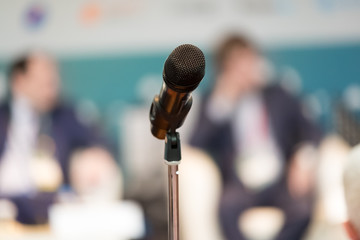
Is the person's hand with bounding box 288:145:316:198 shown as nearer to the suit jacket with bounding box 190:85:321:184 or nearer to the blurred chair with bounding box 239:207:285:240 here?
the suit jacket with bounding box 190:85:321:184

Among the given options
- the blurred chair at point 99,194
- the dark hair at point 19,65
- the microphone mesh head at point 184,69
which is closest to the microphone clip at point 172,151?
the microphone mesh head at point 184,69

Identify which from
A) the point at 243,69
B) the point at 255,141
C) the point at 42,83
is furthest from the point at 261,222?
the point at 42,83

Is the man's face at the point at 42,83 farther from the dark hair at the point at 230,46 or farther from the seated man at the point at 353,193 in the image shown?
the seated man at the point at 353,193

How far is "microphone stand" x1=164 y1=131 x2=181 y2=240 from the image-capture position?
45.0 inches

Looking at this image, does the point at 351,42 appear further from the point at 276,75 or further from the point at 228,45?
the point at 228,45

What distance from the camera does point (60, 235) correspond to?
2.07 meters

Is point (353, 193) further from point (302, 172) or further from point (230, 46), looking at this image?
point (230, 46)

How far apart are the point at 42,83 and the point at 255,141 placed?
1601 millimetres

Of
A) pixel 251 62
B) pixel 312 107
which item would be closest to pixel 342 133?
pixel 312 107

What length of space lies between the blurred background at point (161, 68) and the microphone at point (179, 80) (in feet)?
6.71

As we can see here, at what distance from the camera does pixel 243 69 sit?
3.35 m

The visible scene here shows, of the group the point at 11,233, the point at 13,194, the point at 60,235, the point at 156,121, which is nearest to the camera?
the point at 156,121

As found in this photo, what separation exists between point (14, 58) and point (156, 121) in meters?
2.43

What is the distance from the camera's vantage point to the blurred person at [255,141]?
10.5ft
